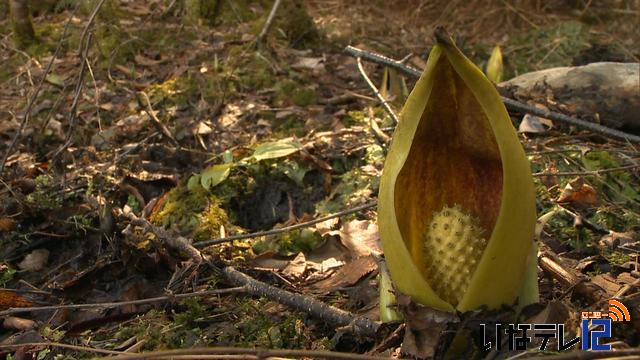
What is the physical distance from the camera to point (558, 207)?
6.79 ft

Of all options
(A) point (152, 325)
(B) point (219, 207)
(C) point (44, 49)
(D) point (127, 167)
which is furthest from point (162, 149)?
(C) point (44, 49)

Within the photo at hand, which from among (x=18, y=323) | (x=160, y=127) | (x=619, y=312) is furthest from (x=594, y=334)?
(x=160, y=127)

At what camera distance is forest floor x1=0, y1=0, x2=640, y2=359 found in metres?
1.65

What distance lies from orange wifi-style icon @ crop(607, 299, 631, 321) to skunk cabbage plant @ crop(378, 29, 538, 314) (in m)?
0.16

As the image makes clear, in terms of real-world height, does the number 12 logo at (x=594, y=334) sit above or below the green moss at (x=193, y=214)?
above

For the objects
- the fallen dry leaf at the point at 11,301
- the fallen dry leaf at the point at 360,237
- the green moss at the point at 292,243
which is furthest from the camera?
the green moss at the point at 292,243

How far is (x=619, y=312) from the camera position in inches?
49.0

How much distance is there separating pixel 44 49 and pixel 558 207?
3.42 m

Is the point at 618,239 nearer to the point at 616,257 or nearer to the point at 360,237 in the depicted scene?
the point at 616,257

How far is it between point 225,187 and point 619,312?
1.62m

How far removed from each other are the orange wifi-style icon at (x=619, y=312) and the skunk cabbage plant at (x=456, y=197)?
16cm

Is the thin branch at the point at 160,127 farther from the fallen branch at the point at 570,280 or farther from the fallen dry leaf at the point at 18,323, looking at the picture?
the fallen branch at the point at 570,280

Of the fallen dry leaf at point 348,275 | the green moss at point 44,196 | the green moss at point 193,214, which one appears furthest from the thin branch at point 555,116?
the green moss at point 44,196

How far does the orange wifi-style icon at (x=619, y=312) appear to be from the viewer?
1.24 meters
